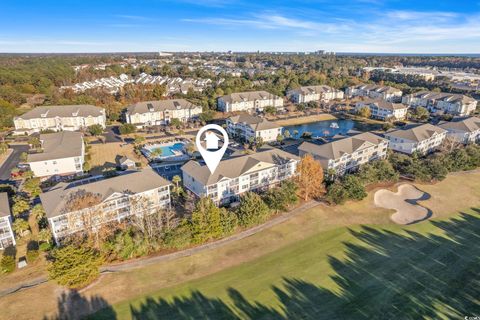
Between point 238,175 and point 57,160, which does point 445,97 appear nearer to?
point 238,175

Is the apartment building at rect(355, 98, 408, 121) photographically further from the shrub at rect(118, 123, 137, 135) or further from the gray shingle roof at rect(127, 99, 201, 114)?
the shrub at rect(118, 123, 137, 135)

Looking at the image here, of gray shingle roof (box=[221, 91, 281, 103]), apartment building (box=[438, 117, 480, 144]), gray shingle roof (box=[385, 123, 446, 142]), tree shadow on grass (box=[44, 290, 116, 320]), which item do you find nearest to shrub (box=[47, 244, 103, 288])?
tree shadow on grass (box=[44, 290, 116, 320])

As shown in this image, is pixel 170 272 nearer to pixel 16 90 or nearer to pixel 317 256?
pixel 317 256

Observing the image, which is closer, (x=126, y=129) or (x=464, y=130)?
(x=464, y=130)

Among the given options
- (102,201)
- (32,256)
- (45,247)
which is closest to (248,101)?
(102,201)

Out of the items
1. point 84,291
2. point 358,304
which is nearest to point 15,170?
point 84,291

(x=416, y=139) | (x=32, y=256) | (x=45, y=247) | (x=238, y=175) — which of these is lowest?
(x=32, y=256)

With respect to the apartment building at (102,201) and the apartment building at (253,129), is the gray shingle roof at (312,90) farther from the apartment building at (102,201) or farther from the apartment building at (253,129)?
the apartment building at (102,201)
